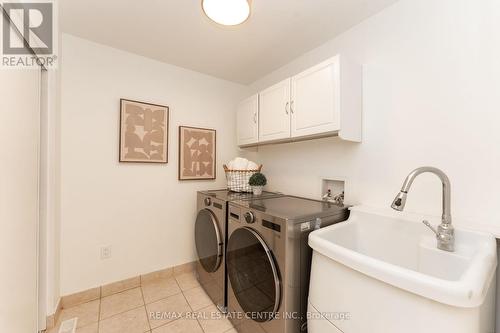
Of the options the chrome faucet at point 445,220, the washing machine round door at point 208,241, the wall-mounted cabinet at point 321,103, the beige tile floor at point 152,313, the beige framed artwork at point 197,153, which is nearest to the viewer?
the chrome faucet at point 445,220

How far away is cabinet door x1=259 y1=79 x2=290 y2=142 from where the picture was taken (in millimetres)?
1690

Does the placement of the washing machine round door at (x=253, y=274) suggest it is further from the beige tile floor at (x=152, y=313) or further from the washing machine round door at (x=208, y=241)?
the beige tile floor at (x=152, y=313)

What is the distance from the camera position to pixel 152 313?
1.59 metres

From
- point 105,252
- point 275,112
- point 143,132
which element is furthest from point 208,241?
point 275,112

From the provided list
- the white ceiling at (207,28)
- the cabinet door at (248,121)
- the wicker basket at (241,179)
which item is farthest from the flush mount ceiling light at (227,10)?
the wicker basket at (241,179)

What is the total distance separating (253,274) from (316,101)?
1258 millimetres

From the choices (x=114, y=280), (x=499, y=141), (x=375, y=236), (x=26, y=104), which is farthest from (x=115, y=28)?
A: (x=499, y=141)

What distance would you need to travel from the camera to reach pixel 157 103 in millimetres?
2016

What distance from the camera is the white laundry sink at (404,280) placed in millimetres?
591

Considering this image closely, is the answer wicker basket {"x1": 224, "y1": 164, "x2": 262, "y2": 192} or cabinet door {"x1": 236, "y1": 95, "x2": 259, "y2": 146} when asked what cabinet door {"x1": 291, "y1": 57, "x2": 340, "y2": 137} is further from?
A: wicker basket {"x1": 224, "y1": 164, "x2": 262, "y2": 192}

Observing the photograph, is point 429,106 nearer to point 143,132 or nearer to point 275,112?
point 275,112

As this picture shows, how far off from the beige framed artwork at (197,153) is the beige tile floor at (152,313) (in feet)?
3.62

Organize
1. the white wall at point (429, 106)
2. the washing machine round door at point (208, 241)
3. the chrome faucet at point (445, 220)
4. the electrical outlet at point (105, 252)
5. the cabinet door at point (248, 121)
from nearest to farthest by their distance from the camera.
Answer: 1. the chrome faucet at point (445, 220)
2. the white wall at point (429, 106)
3. the washing machine round door at point (208, 241)
4. the electrical outlet at point (105, 252)
5. the cabinet door at point (248, 121)

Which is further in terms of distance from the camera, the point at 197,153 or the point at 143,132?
the point at 197,153
